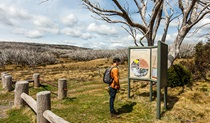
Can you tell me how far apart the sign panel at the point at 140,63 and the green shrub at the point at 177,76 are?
2894mm

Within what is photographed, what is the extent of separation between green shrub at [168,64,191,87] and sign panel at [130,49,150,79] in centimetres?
→ 289

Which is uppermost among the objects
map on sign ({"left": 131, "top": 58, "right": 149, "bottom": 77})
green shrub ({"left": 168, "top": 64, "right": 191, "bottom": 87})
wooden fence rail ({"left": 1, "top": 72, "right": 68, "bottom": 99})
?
map on sign ({"left": 131, "top": 58, "right": 149, "bottom": 77})

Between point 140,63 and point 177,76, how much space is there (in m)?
3.31

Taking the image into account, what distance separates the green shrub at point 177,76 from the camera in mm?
9867

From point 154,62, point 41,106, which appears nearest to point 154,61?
point 154,62

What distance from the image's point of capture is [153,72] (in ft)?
23.3

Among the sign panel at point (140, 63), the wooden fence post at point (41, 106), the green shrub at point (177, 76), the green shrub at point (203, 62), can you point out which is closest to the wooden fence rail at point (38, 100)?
the wooden fence post at point (41, 106)

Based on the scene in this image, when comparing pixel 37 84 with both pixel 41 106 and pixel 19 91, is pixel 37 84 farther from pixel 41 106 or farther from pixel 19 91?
pixel 41 106

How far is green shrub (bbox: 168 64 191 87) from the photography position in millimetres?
9867

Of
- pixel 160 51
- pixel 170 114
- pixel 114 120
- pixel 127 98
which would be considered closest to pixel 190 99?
pixel 170 114

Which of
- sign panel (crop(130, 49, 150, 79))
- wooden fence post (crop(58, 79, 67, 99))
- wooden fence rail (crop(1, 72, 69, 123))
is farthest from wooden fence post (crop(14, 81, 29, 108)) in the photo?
sign panel (crop(130, 49, 150, 79))

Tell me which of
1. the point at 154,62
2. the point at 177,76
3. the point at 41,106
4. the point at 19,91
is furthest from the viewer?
the point at 177,76

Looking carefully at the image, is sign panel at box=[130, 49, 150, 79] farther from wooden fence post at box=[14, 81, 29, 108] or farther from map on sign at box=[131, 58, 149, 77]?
wooden fence post at box=[14, 81, 29, 108]

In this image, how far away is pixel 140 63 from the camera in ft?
25.8
